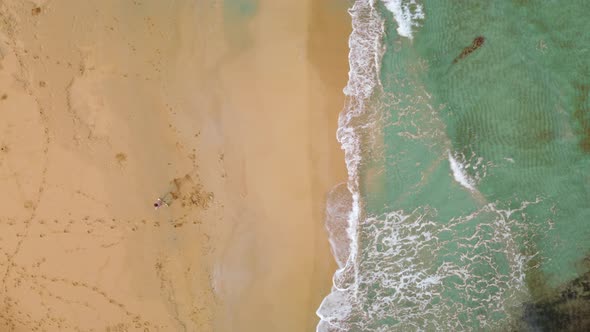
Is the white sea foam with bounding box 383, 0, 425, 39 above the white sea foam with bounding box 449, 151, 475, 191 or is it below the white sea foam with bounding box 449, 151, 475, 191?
above

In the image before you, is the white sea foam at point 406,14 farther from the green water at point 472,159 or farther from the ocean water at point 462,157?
the green water at point 472,159

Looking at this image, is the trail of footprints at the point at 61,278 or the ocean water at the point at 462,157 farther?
the ocean water at the point at 462,157

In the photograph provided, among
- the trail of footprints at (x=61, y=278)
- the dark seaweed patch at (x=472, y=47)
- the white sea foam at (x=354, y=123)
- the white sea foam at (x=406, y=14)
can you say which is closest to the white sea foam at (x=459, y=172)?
the white sea foam at (x=354, y=123)

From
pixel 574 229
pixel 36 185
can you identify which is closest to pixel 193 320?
pixel 36 185

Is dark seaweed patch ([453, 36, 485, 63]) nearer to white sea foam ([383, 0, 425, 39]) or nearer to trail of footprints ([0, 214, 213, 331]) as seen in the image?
white sea foam ([383, 0, 425, 39])

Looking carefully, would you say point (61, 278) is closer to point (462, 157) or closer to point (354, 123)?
point (354, 123)

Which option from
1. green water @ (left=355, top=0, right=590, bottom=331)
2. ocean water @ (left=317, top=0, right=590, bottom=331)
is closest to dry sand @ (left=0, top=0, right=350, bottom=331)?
ocean water @ (left=317, top=0, right=590, bottom=331)

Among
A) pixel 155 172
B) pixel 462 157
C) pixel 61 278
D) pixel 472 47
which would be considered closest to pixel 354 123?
pixel 462 157
